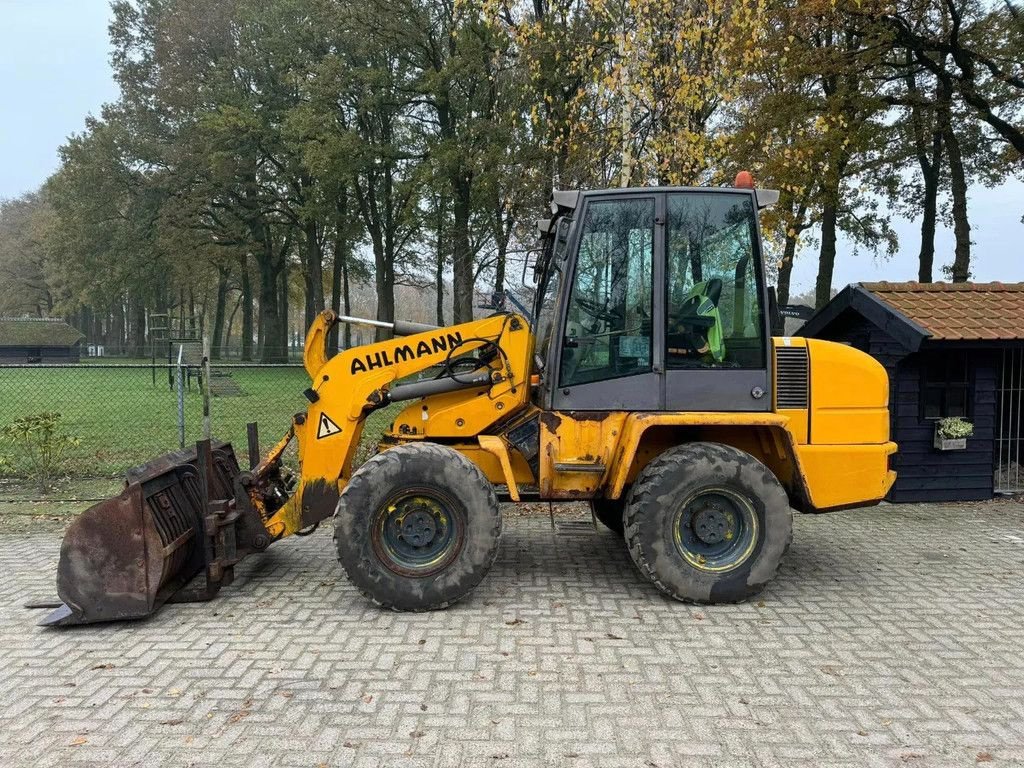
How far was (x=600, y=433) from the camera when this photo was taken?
4.89 metres

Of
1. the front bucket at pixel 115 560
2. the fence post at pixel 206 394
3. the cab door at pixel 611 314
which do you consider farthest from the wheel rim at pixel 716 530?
the fence post at pixel 206 394

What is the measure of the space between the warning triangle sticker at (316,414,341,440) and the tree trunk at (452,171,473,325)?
54.0ft

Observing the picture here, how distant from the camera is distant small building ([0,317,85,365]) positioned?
3738cm

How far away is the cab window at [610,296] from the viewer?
4816 millimetres

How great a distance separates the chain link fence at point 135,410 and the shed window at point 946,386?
622 centimetres

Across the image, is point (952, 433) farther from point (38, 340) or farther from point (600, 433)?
point (38, 340)

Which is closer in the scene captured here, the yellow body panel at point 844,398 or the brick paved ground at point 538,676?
the brick paved ground at point 538,676

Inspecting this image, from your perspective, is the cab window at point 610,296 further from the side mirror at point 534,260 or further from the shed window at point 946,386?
the shed window at point 946,386

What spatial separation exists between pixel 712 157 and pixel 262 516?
24.7ft

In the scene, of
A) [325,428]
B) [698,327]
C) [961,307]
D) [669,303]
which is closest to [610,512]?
[698,327]

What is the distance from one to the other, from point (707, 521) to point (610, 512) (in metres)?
1.35

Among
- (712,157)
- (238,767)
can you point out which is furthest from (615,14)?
(238,767)

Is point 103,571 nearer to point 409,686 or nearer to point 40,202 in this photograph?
point 409,686

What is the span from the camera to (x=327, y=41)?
2538 cm
